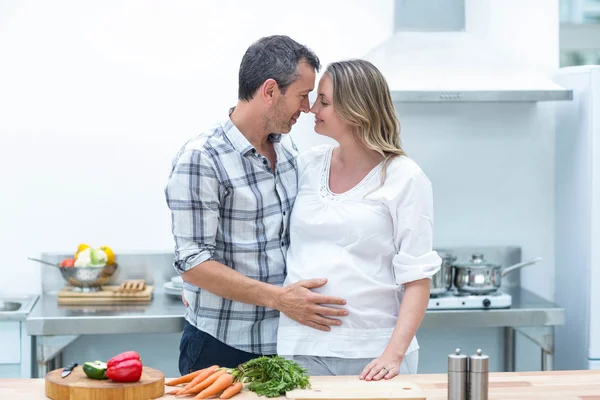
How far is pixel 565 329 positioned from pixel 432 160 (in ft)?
2.98

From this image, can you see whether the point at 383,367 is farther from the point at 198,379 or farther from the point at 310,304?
the point at 198,379

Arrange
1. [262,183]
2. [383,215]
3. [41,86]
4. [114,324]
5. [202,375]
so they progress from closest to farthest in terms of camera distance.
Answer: [202,375] < [383,215] < [262,183] < [114,324] < [41,86]

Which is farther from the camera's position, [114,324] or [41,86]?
[41,86]

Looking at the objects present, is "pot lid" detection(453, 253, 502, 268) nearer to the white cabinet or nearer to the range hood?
the range hood

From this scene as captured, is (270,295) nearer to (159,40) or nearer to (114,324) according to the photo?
(114,324)

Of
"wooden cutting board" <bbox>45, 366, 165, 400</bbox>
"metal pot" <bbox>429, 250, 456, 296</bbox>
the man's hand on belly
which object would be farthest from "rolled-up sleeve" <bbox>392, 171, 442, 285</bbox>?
"metal pot" <bbox>429, 250, 456, 296</bbox>

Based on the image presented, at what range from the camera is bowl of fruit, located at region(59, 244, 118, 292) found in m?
3.53

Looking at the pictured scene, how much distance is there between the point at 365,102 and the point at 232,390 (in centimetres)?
85

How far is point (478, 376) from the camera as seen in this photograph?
74.6 inches

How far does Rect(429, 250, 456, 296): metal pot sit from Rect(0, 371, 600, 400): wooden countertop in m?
1.23

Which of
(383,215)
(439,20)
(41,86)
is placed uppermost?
(439,20)

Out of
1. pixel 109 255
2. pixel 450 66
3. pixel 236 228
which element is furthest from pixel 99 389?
pixel 450 66

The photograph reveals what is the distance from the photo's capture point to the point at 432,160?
393cm

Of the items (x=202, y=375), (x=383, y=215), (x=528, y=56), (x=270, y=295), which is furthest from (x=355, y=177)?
(x=528, y=56)
